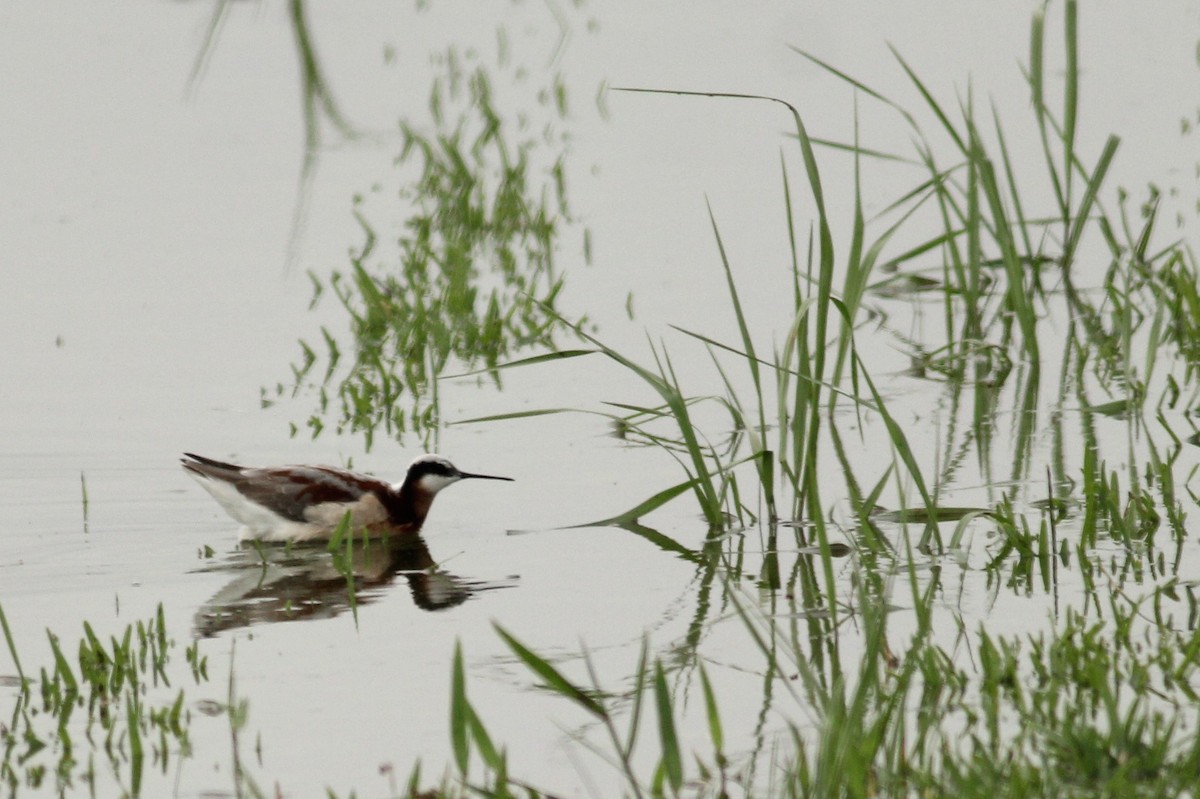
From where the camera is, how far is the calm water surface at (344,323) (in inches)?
286

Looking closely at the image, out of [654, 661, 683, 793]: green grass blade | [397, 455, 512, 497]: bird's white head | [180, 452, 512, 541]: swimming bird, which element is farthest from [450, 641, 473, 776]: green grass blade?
[397, 455, 512, 497]: bird's white head

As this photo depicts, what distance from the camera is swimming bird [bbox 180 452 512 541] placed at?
9.10 meters

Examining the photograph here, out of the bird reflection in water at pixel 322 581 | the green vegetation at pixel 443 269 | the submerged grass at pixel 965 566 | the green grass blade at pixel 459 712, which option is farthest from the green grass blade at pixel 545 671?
the green vegetation at pixel 443 269

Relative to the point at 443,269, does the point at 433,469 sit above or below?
below

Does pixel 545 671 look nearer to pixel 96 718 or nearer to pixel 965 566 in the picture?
pixel 96 718

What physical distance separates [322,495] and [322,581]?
82 cm

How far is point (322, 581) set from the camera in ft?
28.2

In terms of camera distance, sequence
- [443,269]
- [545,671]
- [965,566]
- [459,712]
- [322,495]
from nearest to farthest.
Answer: [459,712] < [545,671] < [965,566] < [322,495] < [443,269]

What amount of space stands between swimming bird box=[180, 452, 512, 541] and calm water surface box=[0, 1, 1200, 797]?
20 centimetres

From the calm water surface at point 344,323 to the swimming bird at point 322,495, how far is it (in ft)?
0.67

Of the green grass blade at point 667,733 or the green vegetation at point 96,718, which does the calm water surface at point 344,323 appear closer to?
the green vegetation at point 96,718

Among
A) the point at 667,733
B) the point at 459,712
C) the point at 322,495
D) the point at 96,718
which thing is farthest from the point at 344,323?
the point at 667,733

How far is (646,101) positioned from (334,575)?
10.5 m

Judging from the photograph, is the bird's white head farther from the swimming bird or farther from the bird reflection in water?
the bird reflection in water
